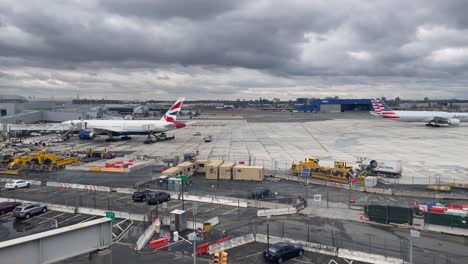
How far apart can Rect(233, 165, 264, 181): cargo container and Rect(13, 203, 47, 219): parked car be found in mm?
20820

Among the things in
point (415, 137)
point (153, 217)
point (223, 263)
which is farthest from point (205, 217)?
point (415, 137)

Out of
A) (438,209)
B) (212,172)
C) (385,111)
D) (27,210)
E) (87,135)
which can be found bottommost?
(27,210)

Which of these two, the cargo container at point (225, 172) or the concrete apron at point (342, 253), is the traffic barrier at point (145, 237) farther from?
the cargo container at point (225, 172)

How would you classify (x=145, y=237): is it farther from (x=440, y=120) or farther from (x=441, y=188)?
(x=440, y=120)

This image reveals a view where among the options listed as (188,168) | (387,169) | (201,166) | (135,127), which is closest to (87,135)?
(135,127)

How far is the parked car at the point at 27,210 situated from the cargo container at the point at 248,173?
68.3 feet

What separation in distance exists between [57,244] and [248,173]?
32.6 metres

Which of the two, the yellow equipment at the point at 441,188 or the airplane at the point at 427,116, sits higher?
the airplane at the point at 427,116

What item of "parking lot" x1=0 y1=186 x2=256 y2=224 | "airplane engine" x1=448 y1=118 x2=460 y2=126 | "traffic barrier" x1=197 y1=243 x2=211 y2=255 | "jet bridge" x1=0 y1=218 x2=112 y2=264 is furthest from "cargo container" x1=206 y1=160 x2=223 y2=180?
"airplane engine" x1=448 y1=118 x2=460 y2=126

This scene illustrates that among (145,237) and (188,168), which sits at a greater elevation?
(188,168)

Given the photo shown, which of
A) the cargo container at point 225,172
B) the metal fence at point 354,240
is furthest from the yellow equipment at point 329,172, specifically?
the metal fence at point 354,240

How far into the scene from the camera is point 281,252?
20.2 metres

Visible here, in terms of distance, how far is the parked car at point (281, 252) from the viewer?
65.8ft

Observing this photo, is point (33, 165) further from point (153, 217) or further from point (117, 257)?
point (117, 257)
